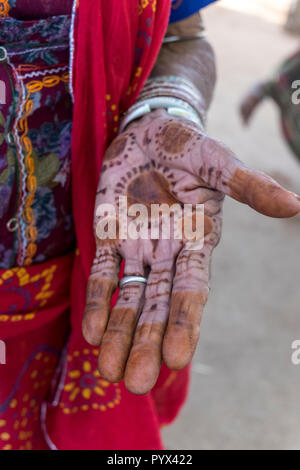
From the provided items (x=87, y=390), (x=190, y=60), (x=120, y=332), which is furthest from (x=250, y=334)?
(x=120, y=332)

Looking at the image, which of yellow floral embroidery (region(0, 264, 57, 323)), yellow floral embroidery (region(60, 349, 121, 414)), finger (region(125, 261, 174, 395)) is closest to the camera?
finger (region(125, 261, 174, 395))

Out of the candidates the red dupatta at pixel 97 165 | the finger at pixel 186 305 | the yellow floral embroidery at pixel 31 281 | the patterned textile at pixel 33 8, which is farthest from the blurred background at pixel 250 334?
the patterned textile at pixel 33 8

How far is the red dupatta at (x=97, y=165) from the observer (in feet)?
2.00

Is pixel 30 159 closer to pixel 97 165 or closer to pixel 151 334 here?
pixel 97 165

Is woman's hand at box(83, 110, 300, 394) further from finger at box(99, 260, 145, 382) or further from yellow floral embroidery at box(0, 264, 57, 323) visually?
yellow floral embroidery at box(0, 264, 57, 323)

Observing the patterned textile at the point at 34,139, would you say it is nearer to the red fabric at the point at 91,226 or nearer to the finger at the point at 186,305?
the red fabric at the point at 91,226

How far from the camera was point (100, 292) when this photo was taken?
0.59m

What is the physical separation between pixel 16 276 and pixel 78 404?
228 mm

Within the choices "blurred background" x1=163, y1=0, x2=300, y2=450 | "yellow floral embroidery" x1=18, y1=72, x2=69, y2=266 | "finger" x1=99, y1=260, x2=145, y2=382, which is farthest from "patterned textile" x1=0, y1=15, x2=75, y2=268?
"blurred background" x1=163, y1=0, x2=300, y2=450

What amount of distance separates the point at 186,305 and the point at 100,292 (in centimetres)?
10

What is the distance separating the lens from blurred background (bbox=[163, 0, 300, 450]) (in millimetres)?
1440

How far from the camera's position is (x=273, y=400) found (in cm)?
152

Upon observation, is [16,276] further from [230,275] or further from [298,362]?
[230,275]
